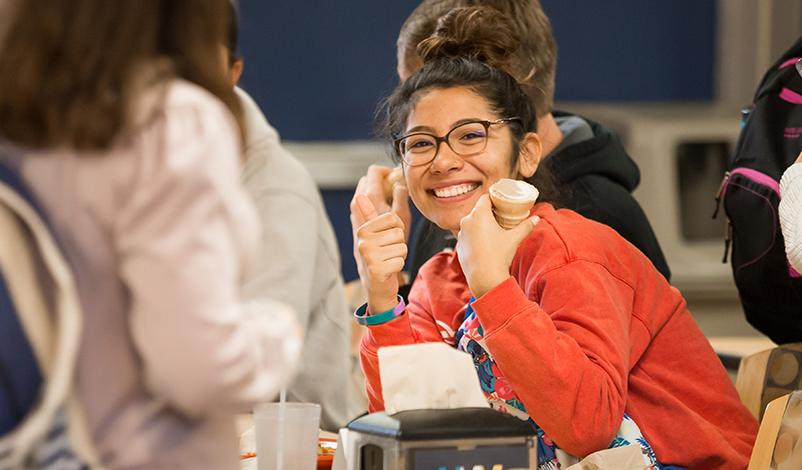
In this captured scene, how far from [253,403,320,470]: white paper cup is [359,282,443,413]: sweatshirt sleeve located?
10.8 inches

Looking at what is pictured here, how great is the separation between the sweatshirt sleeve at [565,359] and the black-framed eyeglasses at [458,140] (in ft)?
1.23

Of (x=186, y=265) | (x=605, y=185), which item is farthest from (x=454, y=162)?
(x=186, y=265)

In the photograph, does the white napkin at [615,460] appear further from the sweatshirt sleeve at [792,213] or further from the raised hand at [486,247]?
the sweatshirt sleeve at [792,213]

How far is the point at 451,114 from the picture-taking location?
2.22 m

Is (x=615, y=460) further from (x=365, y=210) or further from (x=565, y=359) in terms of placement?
(x=365, y=210)

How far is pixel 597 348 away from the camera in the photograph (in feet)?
6.37

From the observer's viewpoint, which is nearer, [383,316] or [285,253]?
[383,316]

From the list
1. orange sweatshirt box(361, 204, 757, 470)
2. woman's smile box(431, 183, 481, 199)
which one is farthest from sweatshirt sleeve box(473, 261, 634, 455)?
woman's smile box(431, 183, 481, 199)

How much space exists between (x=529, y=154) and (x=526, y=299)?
476 mm

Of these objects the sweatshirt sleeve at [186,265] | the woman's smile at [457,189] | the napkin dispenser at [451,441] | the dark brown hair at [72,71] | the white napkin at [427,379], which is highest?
the dark brown hair at [72,71]

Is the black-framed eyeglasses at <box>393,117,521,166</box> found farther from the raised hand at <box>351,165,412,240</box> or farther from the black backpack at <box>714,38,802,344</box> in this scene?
the black backpack at <box>714,38,802,344</box>

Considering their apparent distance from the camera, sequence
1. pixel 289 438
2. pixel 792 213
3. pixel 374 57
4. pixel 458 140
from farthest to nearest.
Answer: pixel 374 57 < pixel 458 140 < pixel 792 213 < pixel 289 438

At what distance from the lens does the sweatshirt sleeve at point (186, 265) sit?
3.86 ft

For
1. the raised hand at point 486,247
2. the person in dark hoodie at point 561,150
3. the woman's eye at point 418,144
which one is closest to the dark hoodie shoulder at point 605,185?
the person in dark hoodie at point 561,150
